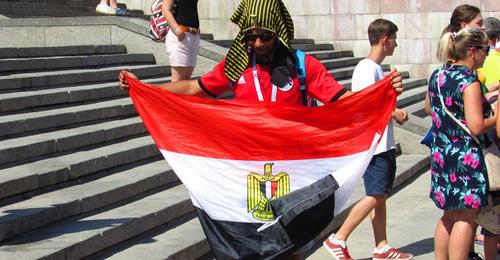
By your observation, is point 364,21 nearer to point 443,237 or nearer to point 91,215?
point 91,215

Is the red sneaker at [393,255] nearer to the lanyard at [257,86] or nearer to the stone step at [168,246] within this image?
the stone step at [168,246]

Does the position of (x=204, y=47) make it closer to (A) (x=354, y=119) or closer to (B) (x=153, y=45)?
(B) (x=153, y=45)

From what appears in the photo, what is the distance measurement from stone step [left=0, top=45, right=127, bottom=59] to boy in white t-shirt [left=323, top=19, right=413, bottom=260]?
4.74 metres

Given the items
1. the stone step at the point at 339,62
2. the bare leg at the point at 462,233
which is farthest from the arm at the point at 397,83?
the stone step at the point at 339,62

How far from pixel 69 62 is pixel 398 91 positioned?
20.6 feet

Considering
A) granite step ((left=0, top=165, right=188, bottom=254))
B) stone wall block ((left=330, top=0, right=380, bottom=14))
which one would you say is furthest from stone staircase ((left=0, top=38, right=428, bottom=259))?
stone wall block ((left=330, top=0, right=380, bottom=14))

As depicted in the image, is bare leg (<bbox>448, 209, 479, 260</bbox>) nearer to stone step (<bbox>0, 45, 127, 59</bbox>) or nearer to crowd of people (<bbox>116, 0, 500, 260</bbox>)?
crowd of people (<bbox>116, 0, 500, 260</bbox>)

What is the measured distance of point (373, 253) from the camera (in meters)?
8.12

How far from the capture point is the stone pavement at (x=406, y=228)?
833 cm

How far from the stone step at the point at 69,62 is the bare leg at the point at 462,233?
5.61 meters

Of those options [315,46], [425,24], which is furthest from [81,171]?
[425,24]

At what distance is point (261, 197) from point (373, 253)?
8.39 feet

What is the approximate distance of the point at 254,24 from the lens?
5.67 meters

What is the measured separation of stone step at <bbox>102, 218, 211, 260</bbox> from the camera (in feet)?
23.1
